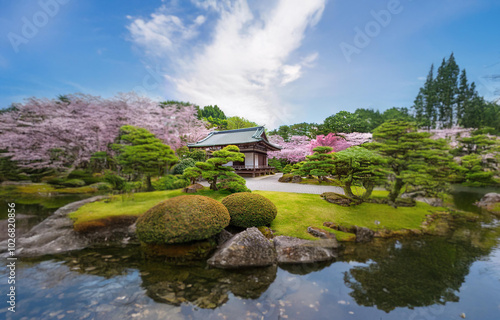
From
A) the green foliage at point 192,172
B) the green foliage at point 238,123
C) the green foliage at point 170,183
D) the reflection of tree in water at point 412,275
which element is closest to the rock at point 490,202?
the reflection of tree in water at point 412,275

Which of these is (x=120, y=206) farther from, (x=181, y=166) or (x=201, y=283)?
(x=201, y=283)

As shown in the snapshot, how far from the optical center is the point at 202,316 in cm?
257

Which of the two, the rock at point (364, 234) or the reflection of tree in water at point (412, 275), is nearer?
the reflection of tree in water at point (412, 275)

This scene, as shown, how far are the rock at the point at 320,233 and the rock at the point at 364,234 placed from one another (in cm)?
79

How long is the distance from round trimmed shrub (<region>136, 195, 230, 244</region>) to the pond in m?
0.57

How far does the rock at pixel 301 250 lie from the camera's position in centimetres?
413

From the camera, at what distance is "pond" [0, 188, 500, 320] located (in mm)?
2650

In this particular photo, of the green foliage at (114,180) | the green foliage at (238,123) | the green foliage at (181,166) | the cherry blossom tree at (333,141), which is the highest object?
the green foliage at (238,123)

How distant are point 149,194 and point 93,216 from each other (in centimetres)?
169

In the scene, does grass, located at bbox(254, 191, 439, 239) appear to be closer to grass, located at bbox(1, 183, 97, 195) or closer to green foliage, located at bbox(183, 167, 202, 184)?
green foliage, located at bbox(183, 167, 202, 184)

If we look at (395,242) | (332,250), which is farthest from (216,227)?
(395,242)

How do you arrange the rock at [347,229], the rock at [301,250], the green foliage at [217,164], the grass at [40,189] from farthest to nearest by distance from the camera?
1. the grass at [40,189]
2. the green foliage at [217,164]
3. the rock at [347,229]
4. the rock at [301,250]

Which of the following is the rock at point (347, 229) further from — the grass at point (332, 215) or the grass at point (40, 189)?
the grass at point (40, 189)

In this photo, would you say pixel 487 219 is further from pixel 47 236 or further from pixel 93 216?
pixel 47 236
